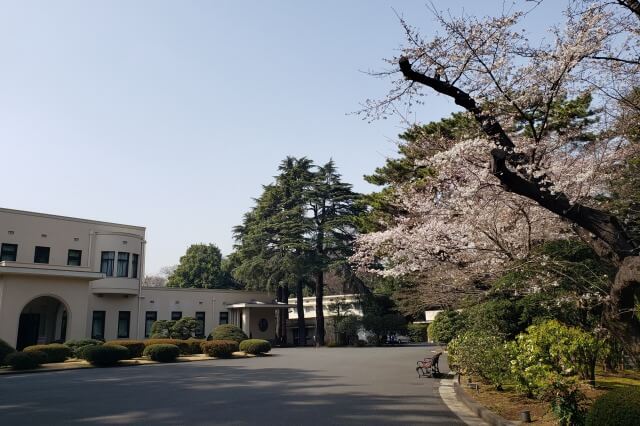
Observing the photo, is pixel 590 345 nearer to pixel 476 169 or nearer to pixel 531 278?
pixel 531 278

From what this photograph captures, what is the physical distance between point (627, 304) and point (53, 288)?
28856 millimetres

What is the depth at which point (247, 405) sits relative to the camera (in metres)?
10.0

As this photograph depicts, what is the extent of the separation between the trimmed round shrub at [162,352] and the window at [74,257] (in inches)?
472

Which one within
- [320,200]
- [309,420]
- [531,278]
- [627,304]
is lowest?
[309,420]

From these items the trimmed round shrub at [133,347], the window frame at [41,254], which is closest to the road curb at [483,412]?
the trimmed round shrub at [133,347]

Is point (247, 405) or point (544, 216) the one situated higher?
point (544, 216)

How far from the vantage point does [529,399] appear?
9.73 m

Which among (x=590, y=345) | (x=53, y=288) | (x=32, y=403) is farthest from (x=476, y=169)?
(x=53, y=288)

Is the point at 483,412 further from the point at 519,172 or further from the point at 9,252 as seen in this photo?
the point at 9,252

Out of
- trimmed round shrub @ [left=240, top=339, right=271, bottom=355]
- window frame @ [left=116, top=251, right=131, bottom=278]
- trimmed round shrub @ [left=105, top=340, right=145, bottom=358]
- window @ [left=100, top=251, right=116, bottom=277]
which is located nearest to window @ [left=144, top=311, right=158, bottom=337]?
window frame @ [left=116, top=251, right=131, bottom=278]

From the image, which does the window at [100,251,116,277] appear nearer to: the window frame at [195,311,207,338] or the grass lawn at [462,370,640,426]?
the window frame at [195,311,207,338]

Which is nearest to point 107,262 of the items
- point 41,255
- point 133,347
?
point 41,255

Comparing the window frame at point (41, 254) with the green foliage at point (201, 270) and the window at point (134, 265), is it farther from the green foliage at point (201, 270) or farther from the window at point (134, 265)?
the green foliage at point (201, 270)

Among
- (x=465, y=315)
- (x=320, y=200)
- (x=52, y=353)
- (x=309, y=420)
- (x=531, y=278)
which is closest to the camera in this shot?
(x=309, y=420)
